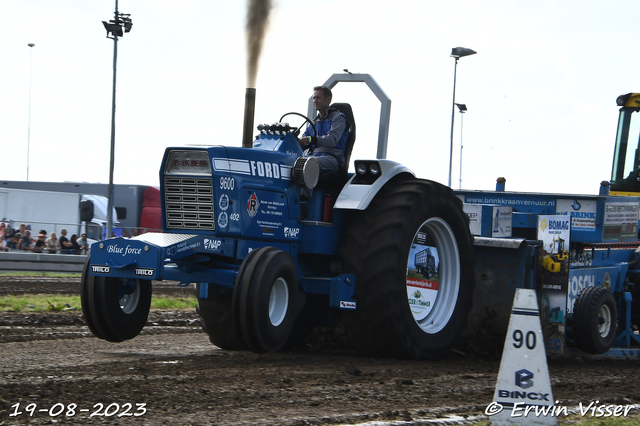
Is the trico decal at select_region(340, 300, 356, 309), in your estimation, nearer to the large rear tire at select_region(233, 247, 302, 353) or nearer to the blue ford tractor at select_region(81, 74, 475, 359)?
the blue ford tractor at select_region(81, 74, 475, 359)

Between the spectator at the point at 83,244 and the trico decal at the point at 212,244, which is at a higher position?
the trico decal at the point at 212,244

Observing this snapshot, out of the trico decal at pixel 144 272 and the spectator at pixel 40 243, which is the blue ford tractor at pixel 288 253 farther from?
the spectator at pixel 40 243

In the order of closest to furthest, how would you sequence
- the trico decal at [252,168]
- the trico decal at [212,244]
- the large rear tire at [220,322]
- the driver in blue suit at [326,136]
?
the trico decal at [212,244] < the trico decal at [252,168] < the driver in blue suit at [326,136] < the large rear tire at [220,322]

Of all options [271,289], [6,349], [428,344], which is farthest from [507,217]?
[6,349]

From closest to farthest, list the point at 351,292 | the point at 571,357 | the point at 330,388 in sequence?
the point at 330,388
the point at 351,292
the point at 571,357

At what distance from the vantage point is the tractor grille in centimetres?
661

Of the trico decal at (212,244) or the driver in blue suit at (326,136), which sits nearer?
the trico decal at (212,244)

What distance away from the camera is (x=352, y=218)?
7273 millimetres

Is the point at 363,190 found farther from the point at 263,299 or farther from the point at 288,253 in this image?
the point at 263,299

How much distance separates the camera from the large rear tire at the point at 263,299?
6031mm

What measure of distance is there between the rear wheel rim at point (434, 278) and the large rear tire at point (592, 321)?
1.18 meters

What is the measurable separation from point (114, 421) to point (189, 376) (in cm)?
144

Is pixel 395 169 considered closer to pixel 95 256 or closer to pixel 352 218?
pixel 352 218

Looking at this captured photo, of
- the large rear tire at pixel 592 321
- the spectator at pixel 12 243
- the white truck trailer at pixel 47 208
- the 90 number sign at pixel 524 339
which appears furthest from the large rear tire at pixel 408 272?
the white truck trailer at pixel 47 208
